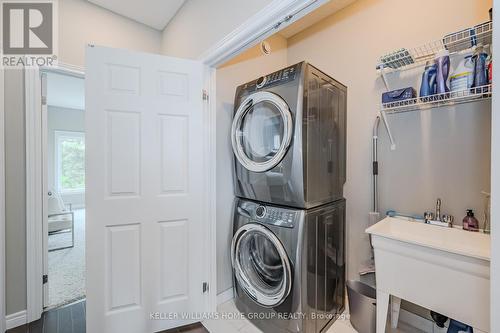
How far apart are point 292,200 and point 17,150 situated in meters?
2.08

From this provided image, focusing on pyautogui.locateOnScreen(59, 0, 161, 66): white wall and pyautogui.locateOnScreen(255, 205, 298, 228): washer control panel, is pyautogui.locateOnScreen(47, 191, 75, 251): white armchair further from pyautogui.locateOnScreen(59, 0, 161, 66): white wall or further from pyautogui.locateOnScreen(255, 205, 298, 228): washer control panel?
pyautogui.locateOnScreen(255, 205, 298, 228): washer control panel

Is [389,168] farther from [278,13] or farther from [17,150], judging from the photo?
[17,150]

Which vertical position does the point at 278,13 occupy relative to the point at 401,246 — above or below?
above

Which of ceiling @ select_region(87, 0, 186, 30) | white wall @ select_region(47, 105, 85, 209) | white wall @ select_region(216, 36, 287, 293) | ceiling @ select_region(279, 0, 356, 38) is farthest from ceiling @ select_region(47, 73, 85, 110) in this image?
ceiling @ select_region(279, 0, 356, 38)

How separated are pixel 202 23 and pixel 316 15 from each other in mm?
1070

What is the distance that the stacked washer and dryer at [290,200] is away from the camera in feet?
4.83

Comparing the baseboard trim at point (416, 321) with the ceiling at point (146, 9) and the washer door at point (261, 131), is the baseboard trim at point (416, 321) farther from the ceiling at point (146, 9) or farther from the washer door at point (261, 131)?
the ceiling at point (146, 9)

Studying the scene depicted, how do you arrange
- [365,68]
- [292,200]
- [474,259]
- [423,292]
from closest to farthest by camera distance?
[474,259] < [423,292] < [292,200] < [365,68]

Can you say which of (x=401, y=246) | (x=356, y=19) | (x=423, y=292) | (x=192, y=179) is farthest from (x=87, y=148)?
(x=356, y=19)

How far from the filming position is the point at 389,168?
1.86m

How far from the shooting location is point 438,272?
1148 mm

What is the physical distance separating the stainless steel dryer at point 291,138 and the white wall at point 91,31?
4.62 ft

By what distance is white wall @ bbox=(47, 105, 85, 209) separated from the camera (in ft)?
18.7

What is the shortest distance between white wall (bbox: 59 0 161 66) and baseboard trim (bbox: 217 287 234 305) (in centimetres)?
237
